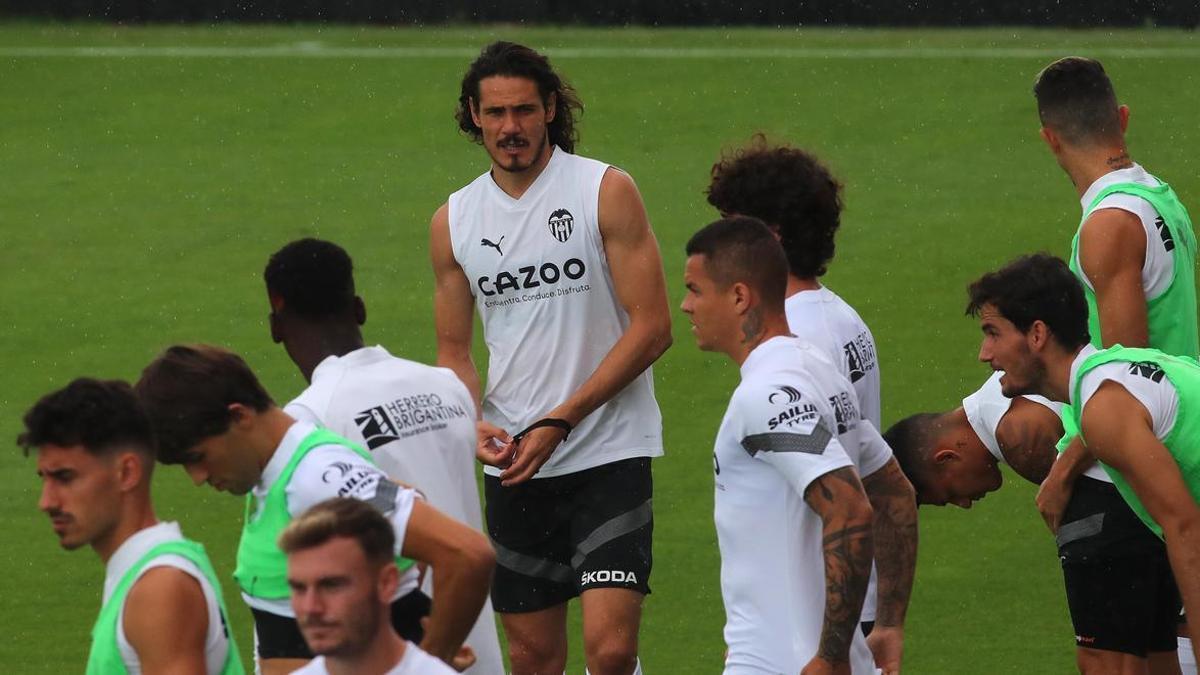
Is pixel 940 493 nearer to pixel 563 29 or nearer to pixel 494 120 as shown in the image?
pixel 494 120

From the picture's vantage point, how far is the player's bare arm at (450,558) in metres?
4.44

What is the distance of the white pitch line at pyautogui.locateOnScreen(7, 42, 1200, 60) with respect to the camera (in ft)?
60.5

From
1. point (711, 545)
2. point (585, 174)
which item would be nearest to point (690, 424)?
point (711, 545)

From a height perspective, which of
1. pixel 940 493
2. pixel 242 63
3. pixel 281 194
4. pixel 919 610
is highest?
pixel 242 63

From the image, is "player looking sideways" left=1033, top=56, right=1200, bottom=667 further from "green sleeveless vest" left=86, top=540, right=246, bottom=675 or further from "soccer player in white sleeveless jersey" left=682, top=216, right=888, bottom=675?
"green sleeveless vest" left=86, top=540, right=246, bottom=675

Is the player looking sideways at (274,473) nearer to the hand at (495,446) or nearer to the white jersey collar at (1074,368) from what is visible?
the hand at (495,446)

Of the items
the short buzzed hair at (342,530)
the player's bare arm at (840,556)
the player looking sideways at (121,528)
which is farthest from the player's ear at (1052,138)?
the player looking sideways at (121,528)

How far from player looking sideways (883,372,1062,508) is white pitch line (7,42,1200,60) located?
12.3 m

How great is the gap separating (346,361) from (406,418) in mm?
219

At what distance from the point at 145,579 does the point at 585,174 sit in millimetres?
2733

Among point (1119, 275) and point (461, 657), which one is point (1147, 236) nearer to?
point (1119, 275)

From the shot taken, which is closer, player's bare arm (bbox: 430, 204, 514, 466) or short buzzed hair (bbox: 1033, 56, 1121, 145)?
short buzzed hair (bbox: 1033, 56, 1121, 145)

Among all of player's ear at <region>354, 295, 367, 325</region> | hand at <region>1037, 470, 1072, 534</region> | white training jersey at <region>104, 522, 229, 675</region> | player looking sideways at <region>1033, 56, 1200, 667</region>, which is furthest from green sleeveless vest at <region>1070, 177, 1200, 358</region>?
white training jersey at <region>104, 522, 229, 675</region>

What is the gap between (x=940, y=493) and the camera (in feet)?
20.7
